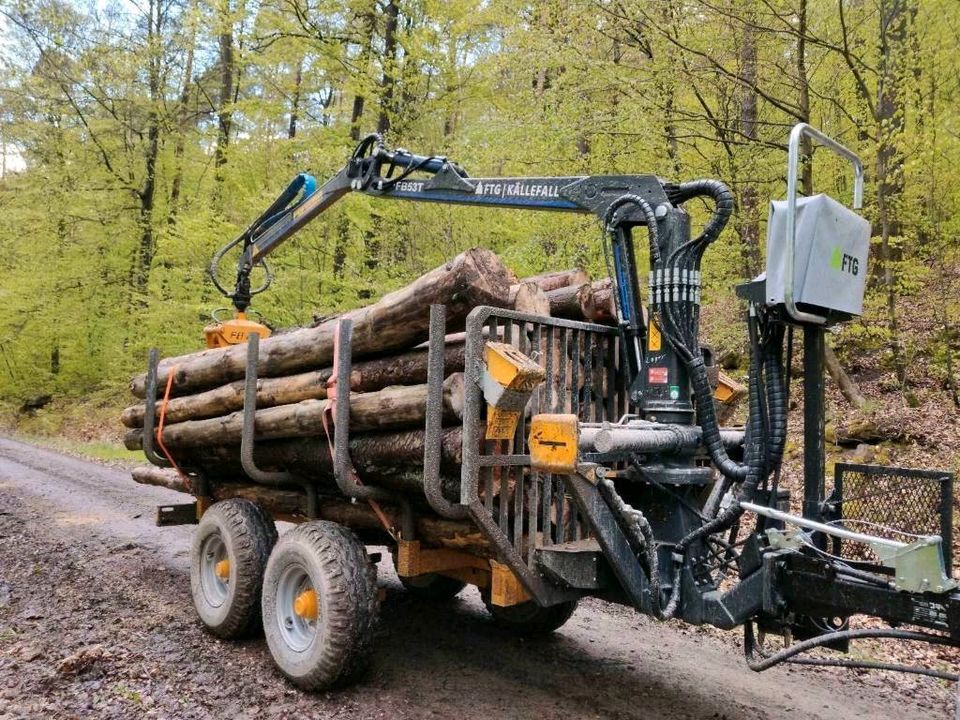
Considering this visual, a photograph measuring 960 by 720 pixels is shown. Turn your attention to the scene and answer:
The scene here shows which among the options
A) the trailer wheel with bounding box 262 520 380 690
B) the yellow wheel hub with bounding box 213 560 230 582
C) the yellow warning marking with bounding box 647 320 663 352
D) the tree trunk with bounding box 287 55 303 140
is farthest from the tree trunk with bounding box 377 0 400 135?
the yellow warning marking with bounding box 647 320 663 352

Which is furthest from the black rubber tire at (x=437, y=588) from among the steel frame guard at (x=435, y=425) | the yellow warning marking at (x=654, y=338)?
the yellow warning marking at (x=654, y=338)

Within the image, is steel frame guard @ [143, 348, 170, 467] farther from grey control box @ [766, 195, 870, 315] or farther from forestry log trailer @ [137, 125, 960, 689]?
grey control box @ [766, 195, 870, 315]

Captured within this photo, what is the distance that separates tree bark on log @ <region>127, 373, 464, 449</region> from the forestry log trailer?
0.11m

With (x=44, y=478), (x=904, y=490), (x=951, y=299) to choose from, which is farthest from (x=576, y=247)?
(x=44, y=478)

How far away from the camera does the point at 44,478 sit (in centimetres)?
1299

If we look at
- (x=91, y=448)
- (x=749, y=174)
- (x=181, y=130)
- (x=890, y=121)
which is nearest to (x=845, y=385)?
(x=749, y=174)

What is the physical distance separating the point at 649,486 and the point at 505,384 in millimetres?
1248

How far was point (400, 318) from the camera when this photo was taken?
4242 mm

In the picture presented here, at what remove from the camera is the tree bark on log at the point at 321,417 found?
3.91 meters

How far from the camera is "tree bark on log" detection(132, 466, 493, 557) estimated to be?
13.8 feet

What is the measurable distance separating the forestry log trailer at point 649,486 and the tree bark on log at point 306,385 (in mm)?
163

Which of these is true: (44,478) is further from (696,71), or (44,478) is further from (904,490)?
(904,490)

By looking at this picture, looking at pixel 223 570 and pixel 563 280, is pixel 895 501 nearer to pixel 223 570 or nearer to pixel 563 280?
pixel 563 280

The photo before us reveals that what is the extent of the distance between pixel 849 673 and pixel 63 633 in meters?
5.45
